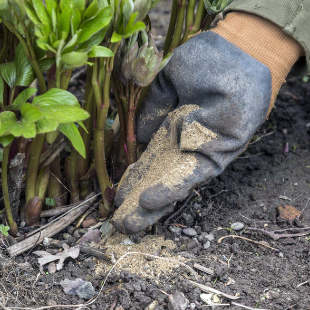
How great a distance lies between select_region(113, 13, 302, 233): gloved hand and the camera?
1384mm

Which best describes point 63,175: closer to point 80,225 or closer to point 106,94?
point 80,225

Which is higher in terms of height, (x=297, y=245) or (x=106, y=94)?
(x=106, y=94)

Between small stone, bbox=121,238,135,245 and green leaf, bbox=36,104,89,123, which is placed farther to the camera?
small stone, bbox=121,238,135,245

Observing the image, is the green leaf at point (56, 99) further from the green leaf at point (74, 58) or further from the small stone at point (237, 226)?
the small stone at point (237, 226)

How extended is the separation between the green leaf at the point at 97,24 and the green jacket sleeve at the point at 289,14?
597mm

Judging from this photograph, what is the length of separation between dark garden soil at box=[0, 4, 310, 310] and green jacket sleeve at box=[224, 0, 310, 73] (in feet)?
1.81

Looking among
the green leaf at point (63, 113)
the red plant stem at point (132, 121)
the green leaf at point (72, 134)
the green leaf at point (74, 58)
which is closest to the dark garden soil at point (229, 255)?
the red plant stem at point (132, 121)

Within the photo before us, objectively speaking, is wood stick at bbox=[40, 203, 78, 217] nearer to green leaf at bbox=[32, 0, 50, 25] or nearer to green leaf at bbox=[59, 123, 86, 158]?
green leaf at bbox=[59, 123, 86, 158]

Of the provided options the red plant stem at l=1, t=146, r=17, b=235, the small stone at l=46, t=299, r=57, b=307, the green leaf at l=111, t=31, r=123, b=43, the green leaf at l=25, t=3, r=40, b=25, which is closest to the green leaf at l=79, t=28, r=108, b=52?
the green leaf at l=111, t=31, r=123, b=43

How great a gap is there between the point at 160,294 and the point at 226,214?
476mm

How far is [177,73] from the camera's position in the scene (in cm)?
145

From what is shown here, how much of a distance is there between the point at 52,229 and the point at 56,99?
21.3 inches

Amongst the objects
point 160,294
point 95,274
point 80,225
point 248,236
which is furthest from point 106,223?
point 248,236

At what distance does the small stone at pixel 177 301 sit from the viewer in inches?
47.7
